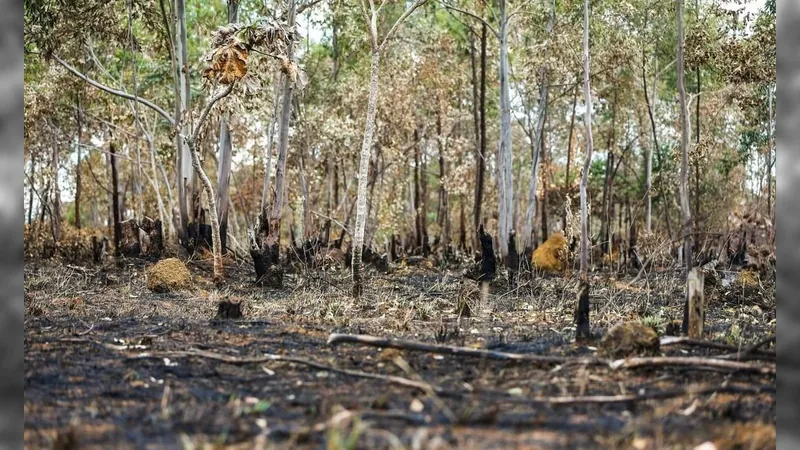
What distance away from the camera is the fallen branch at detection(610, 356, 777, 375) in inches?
165

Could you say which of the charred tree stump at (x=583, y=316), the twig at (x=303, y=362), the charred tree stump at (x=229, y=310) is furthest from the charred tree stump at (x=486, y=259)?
the twig at (x=303, y=362)

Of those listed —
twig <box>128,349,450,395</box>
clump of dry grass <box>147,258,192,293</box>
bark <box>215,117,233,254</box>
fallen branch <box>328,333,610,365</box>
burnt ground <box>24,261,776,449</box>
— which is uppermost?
bark <box>215,117,233,254</box>

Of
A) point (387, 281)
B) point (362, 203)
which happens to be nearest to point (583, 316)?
point (362, 203)

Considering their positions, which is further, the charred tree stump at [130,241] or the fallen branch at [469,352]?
the charred tree stump at [130,241]

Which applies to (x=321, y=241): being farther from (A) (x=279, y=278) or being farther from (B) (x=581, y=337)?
(B) (x=581, y=337)

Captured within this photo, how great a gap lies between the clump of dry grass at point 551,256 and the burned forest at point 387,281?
0.07 meters

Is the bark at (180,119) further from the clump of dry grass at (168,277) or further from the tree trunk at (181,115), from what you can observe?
the clump of dry grass at (168,277)

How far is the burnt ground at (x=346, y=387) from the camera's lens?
3201mm

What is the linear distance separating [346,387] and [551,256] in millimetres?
12045

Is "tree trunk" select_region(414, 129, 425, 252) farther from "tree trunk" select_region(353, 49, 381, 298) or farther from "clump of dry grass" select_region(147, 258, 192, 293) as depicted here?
"tree trunk" select_region(353, 49, 381, 298)

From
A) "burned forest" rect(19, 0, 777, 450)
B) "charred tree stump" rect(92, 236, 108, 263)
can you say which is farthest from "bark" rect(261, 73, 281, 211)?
"charred tree stump" rect(92, 236, 108, 263)

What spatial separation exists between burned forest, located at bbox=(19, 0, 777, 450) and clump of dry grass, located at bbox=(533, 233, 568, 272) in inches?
2.7
